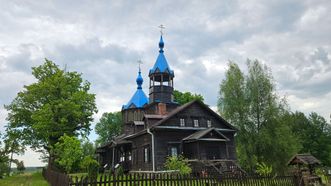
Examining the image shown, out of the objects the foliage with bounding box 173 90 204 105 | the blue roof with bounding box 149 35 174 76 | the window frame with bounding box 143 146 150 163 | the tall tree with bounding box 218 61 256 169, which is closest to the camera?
the window frame with bounding box 143 146 150 163

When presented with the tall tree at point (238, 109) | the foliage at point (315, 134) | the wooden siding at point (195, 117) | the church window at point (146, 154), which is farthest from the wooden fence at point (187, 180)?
the foliage at point (315, 134)

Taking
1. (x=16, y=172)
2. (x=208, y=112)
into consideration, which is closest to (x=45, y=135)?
(x=16, y=172)

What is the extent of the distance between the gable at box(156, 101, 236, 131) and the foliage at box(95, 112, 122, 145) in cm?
3978

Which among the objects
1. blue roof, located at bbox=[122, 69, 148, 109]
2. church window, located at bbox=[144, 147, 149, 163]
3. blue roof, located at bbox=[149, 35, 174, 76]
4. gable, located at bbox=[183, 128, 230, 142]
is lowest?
church window, located at bbox=[144, 147, 149, 163]

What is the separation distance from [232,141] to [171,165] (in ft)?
33.0

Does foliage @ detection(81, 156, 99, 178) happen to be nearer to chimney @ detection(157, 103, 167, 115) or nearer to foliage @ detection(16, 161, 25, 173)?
chimney @ detection(157, 103, 167, 115)

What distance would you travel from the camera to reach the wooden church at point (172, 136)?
24466 mm

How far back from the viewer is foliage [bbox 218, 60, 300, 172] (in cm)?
2892

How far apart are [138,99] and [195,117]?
1400 centimetres

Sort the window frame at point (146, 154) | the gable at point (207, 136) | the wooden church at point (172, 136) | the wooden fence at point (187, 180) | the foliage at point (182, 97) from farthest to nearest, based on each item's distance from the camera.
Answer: the foliage at point (182, 97) < the window frame at point (146, 154) < the wooden church at point (172, 136) < the gable at point (207, 136) < the wooden fence at point (187, 180)

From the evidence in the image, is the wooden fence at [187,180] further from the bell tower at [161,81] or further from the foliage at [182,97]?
the foliage at [182,97]

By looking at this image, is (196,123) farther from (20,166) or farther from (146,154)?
(20,166)

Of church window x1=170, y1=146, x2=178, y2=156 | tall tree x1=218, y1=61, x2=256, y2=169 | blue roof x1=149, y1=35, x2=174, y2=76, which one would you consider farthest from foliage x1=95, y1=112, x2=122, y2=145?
church window x1=170, y1=146, x2=178, y2=156

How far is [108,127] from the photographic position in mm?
66625
